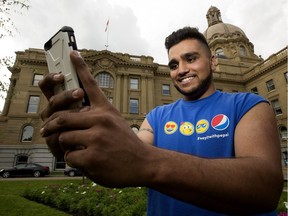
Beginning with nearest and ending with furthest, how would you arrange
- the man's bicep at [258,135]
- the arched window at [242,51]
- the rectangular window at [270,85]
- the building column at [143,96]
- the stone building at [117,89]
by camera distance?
1. the man's bicep at [258,135]
2. the stone building at [117,89]
3. the building column at [143,96]
4. the rectangular window at [270,85]
5. the arched window at [242,51]

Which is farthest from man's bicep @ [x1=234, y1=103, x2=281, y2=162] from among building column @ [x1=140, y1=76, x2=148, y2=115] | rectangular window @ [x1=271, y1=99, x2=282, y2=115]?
rectangular window @ [x1=271, y1=99, x2=282, y2=115]

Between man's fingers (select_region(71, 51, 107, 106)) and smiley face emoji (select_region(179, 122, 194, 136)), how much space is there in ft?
3.39

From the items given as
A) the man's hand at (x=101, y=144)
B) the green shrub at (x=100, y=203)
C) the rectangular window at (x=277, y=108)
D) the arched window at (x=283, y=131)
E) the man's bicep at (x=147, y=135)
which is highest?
the rectangular window at (x=277, y=108)

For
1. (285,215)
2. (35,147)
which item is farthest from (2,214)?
(35,147)

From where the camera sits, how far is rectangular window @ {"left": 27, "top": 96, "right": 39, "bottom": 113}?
1089 inches

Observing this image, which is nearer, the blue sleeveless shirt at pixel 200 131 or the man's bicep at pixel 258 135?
the man's bicep at pixel 258 135

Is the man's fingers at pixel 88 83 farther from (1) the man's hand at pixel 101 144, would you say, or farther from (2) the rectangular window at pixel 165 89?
(2) the rectangular window at pixel 165 89

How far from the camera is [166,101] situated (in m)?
32.5

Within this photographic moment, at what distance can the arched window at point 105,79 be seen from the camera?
1213 inches

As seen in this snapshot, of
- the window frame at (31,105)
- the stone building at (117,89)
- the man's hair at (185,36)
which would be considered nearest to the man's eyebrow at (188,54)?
the man's hair at (185,36)

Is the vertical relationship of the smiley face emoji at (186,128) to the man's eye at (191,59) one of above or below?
A: below

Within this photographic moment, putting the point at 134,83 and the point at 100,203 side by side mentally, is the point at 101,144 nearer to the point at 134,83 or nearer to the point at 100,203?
the point at 100,203

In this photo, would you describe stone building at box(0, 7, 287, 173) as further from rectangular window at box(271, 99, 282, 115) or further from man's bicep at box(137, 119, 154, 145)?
man's bicep at box(137, 119, 154, 145)

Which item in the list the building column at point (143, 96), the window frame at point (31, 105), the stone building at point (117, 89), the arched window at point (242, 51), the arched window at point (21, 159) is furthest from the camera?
the arched window at point (242, 51)
